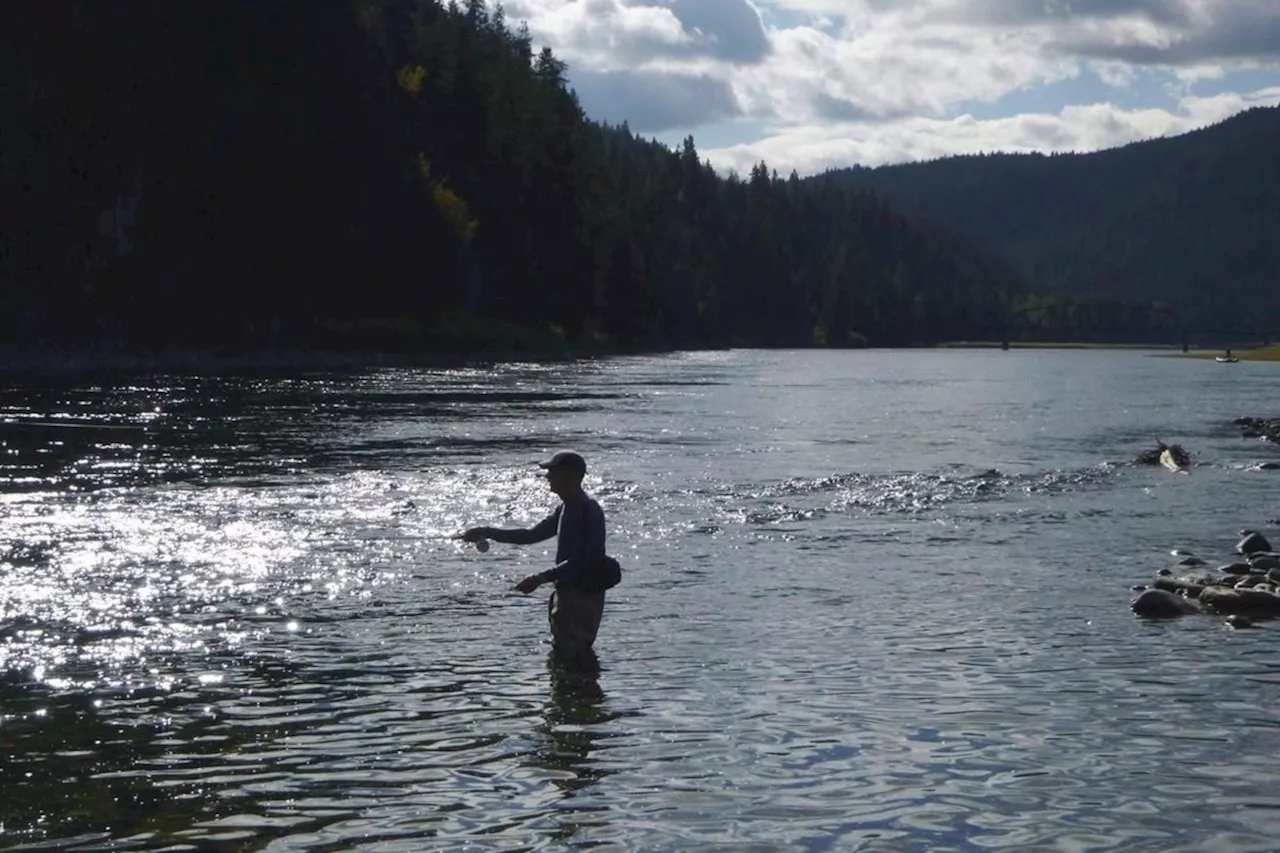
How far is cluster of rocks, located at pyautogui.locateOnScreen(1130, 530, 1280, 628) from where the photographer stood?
19719 millimetres

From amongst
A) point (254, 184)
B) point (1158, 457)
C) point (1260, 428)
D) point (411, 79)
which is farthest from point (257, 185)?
point (1158, 457)

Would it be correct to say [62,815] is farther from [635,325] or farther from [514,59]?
[514,59]

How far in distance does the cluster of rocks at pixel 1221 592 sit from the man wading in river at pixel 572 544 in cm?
804

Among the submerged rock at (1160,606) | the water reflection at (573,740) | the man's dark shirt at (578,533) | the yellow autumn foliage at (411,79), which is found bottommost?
the water reflection at (573,740)

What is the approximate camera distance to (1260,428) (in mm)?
59750

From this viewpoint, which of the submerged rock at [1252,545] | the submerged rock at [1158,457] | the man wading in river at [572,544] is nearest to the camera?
the man wading in river at [572,544]

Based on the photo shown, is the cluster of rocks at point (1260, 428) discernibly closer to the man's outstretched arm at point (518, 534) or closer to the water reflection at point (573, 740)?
the water reflection at point (573, 740)

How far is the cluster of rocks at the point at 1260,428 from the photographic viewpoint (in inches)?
2206

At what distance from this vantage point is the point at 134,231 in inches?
4363

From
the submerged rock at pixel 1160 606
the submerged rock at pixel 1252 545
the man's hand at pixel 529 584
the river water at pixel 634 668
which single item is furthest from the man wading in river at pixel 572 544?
the submerged rock at pixel 1252 545

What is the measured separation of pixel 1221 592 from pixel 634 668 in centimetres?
838

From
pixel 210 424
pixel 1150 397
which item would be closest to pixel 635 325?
pixel 1150 397

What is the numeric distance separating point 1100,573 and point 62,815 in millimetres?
16679

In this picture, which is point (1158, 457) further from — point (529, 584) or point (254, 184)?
point (254, 184)
